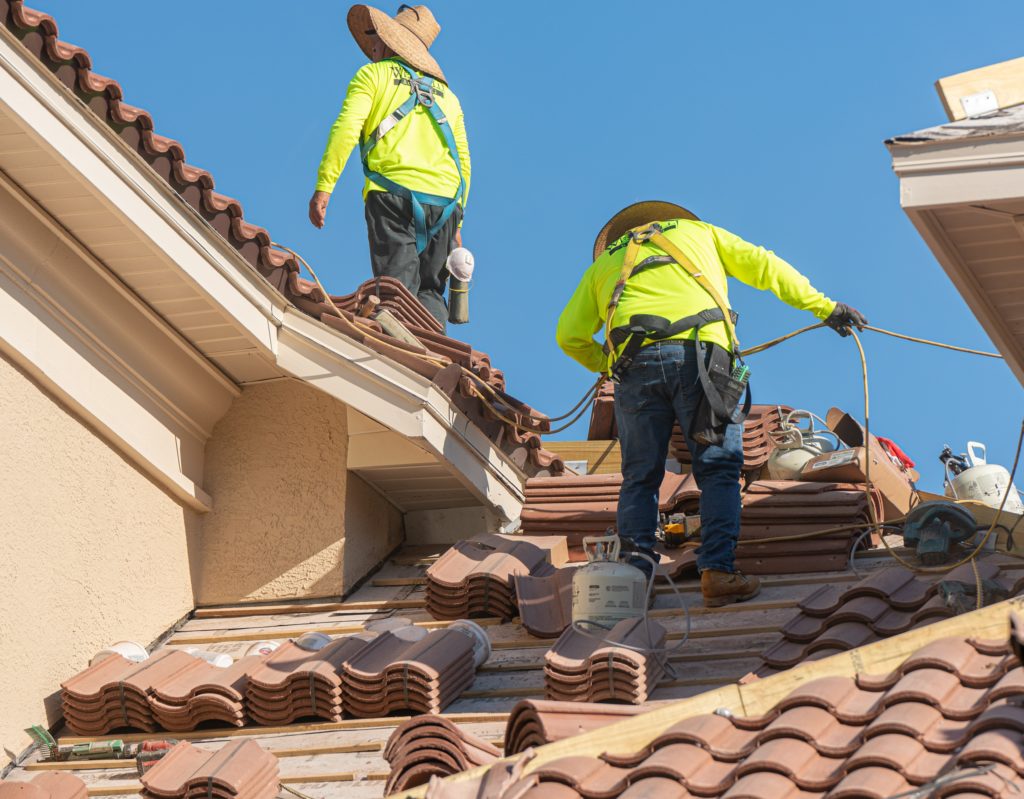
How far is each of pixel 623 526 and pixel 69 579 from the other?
251cm

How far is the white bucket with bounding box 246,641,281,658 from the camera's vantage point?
6891 mm

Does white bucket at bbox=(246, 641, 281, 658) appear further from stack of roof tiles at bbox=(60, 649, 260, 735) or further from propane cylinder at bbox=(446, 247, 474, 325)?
propane cylinder at bbox=(446, 247, 474, 325)

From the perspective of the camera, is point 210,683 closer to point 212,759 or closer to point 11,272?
point 212,759

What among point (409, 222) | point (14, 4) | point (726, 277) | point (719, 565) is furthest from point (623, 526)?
point (409, 222)

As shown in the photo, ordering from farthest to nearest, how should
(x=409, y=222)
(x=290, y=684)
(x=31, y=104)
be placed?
(x=409, y=222) < (x=31, y=104) < (x=290, y=684)

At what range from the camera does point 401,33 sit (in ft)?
36.3

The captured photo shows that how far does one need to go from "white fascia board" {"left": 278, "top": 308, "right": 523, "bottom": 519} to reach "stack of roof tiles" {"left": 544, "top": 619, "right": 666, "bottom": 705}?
1994 mm

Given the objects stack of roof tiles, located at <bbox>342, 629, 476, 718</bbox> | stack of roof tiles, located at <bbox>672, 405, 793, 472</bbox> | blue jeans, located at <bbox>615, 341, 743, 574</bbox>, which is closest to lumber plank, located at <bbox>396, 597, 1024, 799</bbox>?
stack of roof tiles, located at <bbox>342, 629, 476, 718</bbox>

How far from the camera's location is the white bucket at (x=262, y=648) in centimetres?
689

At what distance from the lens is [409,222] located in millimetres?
10984

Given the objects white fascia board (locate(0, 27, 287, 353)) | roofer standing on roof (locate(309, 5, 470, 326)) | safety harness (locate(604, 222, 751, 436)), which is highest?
roofer standing on roof (locate(309, 5, 470, 326))

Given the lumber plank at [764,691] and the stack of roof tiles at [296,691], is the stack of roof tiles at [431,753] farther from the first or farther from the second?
the stack of roof tiles at [296,691]

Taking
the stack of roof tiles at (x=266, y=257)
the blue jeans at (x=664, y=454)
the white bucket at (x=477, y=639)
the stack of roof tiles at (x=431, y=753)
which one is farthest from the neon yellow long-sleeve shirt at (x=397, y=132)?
the stack of roof tiles at (x=431, y=753)

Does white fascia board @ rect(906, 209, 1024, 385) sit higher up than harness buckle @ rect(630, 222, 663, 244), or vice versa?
harness buckle @ rect(630, 222, 663, 244)
